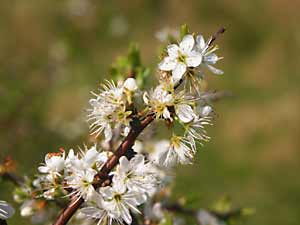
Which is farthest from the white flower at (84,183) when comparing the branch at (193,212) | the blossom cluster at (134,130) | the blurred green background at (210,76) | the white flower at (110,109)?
the blurred green background at (210,76)

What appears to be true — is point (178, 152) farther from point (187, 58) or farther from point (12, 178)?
point (12, 178)

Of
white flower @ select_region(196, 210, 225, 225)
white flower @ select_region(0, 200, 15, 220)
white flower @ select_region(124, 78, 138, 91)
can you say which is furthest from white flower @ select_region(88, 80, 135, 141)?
white flower @ select_region(196, 210, 225, 225)

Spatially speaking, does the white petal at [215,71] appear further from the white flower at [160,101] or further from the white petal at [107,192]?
the white petal at [107,192]

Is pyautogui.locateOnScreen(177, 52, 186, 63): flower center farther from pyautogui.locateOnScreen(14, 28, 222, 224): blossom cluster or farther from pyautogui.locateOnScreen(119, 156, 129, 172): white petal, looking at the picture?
pyautogui.locateOnScreen(119, 156, 129, 172): white petal

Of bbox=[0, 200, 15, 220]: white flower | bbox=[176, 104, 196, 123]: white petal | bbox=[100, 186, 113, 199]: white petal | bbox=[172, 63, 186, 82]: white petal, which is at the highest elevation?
bbox=[172, 63, 186, 82]: white petal

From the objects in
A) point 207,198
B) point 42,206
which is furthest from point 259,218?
point 42,206

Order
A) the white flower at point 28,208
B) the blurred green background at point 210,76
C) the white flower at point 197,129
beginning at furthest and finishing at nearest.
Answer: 1. the blurred green background at point 210,76
2. the white flower at point 28,208
3. the white flower at point 197,129

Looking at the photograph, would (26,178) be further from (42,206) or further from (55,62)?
(55,62)
